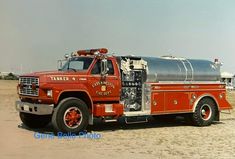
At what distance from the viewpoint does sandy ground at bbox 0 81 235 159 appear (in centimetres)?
953

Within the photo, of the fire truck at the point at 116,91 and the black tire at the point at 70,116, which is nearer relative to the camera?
the black tire at the point at 70,116

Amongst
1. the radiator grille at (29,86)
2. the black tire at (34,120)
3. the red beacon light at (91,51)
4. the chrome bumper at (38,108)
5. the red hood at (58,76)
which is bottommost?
the black tire at (34,120)

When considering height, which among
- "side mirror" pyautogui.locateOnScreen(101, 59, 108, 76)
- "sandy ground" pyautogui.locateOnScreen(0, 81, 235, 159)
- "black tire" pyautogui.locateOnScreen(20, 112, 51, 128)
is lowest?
"sandy ground" pyautogui.locateOnScreen(0, 81, 235, 159)

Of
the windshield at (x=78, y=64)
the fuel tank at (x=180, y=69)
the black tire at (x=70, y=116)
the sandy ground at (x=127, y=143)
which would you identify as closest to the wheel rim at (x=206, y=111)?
the sandy ground at (x=127, y=143)

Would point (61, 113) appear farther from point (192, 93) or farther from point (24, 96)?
point (192, 93)

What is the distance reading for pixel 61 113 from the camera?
12133 millimetres

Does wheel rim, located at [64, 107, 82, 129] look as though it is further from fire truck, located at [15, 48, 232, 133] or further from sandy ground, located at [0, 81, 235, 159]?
sandy ground, located at [0, 81, 235, 159]

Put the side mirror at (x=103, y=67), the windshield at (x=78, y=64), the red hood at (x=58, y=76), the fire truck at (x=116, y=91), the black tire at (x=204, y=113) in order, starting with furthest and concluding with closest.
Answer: the black tire at (x=204, y=113) < the windshield at (x=78, y=64) < the side mirror at (x=103, y=67) < the fire truck at (x=116, y=91) < the red hood at (x=58, y=76)

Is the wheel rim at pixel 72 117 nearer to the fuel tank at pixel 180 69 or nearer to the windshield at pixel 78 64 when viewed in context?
the windshield at pixel 78 64

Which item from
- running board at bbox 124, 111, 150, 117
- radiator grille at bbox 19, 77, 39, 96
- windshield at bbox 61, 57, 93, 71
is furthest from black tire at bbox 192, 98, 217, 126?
radiator grille at bbox 19, 77, 39, 96

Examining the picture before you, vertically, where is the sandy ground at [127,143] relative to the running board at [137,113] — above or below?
below

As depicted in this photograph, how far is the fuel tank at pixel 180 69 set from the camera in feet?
48.1

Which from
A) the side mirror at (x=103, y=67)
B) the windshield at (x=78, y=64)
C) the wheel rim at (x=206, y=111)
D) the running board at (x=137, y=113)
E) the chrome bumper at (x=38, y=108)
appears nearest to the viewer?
the chrome bumper at (x=38, y=108)

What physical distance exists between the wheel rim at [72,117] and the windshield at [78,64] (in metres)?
1.54
